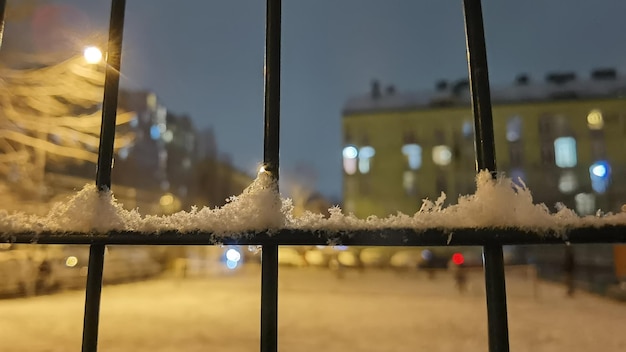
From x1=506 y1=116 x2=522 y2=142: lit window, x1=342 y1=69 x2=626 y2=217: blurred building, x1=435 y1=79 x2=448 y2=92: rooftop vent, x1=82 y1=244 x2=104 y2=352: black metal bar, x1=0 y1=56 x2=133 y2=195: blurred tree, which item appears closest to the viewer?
x1=82 y1=244 x2=104 y2=352: black metal bar

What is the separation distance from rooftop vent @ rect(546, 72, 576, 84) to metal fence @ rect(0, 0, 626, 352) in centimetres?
2332

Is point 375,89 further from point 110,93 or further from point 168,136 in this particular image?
point 110,93

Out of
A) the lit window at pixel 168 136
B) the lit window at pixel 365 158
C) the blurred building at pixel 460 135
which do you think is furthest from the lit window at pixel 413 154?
the lit window at pixel 168 136

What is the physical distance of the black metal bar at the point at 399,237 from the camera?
501mm

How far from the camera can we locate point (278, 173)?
0.59 metres

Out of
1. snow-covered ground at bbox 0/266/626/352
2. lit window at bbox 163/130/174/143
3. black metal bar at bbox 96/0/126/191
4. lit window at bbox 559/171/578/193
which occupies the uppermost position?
lit window at bbox 163/130/174/143

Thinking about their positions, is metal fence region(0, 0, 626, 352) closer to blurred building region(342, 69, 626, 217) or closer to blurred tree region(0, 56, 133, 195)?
blurred tree region(0, 56, 133, 195)

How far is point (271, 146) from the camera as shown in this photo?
60cm

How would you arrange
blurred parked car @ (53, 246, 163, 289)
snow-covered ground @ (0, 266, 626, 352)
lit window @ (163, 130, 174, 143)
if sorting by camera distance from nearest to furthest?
1. snow-covered ground @ (0, 266, 626, 352)
2. blurred parked car @ (53, 246, 163, 289)
3. lit window @ (163, 130, 174, 143)

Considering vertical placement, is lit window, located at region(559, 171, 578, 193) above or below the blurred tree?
above

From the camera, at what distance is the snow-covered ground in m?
4.03

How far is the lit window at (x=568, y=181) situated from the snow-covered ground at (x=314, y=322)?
51.1 ft

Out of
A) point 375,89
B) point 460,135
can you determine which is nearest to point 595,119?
point 460,135

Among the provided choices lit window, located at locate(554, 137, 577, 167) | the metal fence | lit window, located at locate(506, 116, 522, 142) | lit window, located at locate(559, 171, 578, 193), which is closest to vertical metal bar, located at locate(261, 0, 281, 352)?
the metal fence
